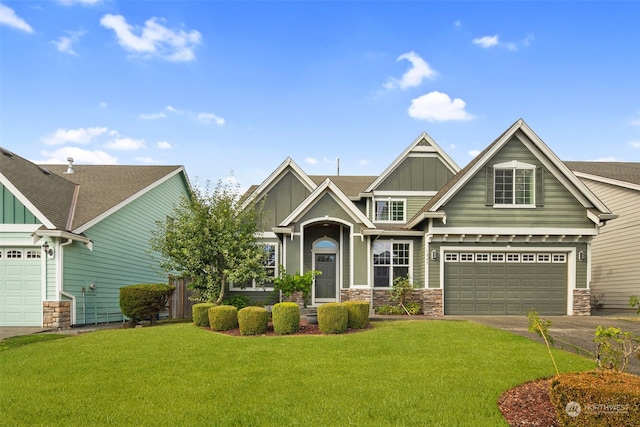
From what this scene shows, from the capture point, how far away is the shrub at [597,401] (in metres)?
4.87

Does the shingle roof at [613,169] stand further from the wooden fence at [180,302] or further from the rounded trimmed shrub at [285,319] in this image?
the wooden fence at [180,302]

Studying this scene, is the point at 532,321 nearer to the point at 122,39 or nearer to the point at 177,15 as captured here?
the point at 177,15

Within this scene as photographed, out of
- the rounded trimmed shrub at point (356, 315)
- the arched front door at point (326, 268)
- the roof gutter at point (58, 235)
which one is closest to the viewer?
the rounded trimmed shrub at point (356, 315)

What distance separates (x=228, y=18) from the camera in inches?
544

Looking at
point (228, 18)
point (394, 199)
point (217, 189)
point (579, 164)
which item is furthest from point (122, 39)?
A: point (579, 164)

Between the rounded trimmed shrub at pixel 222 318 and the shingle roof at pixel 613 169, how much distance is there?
1719 centimetres

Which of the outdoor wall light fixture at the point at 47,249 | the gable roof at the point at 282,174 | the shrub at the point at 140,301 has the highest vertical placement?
the gable roof at the point at 282,174

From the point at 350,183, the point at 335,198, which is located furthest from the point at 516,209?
the point at 350,183

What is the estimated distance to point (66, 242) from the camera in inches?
564

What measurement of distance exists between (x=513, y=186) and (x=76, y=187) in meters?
16.8

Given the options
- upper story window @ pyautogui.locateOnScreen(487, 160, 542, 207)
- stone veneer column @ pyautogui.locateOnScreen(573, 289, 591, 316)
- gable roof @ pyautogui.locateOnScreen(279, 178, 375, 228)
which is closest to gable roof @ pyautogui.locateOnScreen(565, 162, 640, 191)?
upper story window @ pyautogui.locateOnScreen(487, 160, 542, 207)

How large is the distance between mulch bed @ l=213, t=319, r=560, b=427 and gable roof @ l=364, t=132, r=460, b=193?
1328 cm

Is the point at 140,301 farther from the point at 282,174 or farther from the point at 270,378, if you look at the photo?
the point at 270,378

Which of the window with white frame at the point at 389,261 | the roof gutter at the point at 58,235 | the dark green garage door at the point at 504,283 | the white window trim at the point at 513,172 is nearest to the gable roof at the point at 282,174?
the window with white frame at the point at 389,261
